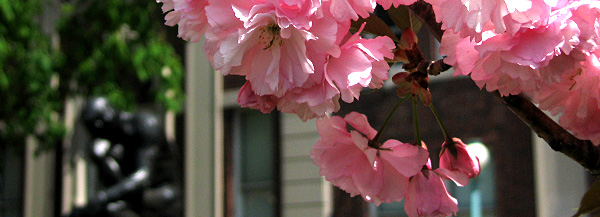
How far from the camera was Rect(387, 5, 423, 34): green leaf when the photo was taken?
2.78 ft

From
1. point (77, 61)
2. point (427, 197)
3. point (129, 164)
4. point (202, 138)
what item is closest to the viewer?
point (427, 197)

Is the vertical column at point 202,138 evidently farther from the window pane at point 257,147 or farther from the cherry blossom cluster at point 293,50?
the cherry blossom cluster at point 293,50

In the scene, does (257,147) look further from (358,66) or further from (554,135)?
(358,66)

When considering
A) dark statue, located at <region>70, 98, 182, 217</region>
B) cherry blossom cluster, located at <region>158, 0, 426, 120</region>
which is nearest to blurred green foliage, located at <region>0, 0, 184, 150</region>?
dark statue, located at <region>70, 98, 182, 217</region>

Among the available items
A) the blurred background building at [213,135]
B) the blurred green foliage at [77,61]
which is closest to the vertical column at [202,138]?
the blurred background building at [213,135]

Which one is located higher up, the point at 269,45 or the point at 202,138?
the point at 269,45

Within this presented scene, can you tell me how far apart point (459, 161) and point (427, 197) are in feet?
0.19

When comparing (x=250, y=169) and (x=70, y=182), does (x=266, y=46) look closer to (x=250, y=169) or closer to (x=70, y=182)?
(x=250, y=169)

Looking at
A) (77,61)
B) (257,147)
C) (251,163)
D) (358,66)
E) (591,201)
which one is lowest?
(251,163)

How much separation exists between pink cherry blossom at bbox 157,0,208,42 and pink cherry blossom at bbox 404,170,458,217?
26cm

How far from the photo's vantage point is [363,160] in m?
0.81

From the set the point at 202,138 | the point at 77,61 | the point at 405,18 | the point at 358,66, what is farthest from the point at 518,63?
the point at 202,138

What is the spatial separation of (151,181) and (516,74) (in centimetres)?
718

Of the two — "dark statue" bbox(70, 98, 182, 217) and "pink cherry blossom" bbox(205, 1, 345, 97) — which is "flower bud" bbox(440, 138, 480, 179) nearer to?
"pink cherry blossom" bbox(205, 1, 345, 97)
